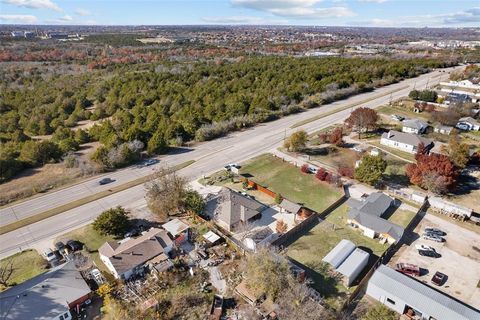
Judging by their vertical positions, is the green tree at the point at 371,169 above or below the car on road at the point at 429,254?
above

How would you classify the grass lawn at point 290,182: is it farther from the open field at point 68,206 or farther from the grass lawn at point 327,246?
the open field at point 68,206

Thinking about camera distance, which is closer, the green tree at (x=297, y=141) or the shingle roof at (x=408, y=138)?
the green tree at (x=297, y=141)

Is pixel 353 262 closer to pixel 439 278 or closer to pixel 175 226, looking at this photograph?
pixel 439 278

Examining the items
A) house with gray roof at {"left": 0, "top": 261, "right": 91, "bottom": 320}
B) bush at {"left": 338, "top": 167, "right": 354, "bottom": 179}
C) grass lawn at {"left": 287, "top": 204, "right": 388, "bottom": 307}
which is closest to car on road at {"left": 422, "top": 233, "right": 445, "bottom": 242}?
grass lawn at {"left": 287, "top": 204, "right": 388, "bottom": 307}

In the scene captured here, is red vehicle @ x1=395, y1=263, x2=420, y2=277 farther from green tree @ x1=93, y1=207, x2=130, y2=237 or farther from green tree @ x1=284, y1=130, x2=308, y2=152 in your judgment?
green tree @ x1=93, y1=207, x2=130, y2=237

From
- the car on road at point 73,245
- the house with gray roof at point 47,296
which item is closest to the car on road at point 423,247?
the house with gray roof at point 47,296

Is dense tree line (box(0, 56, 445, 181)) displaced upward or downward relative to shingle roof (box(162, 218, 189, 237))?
upward

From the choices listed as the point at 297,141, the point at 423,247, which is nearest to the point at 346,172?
the point at 297,141
